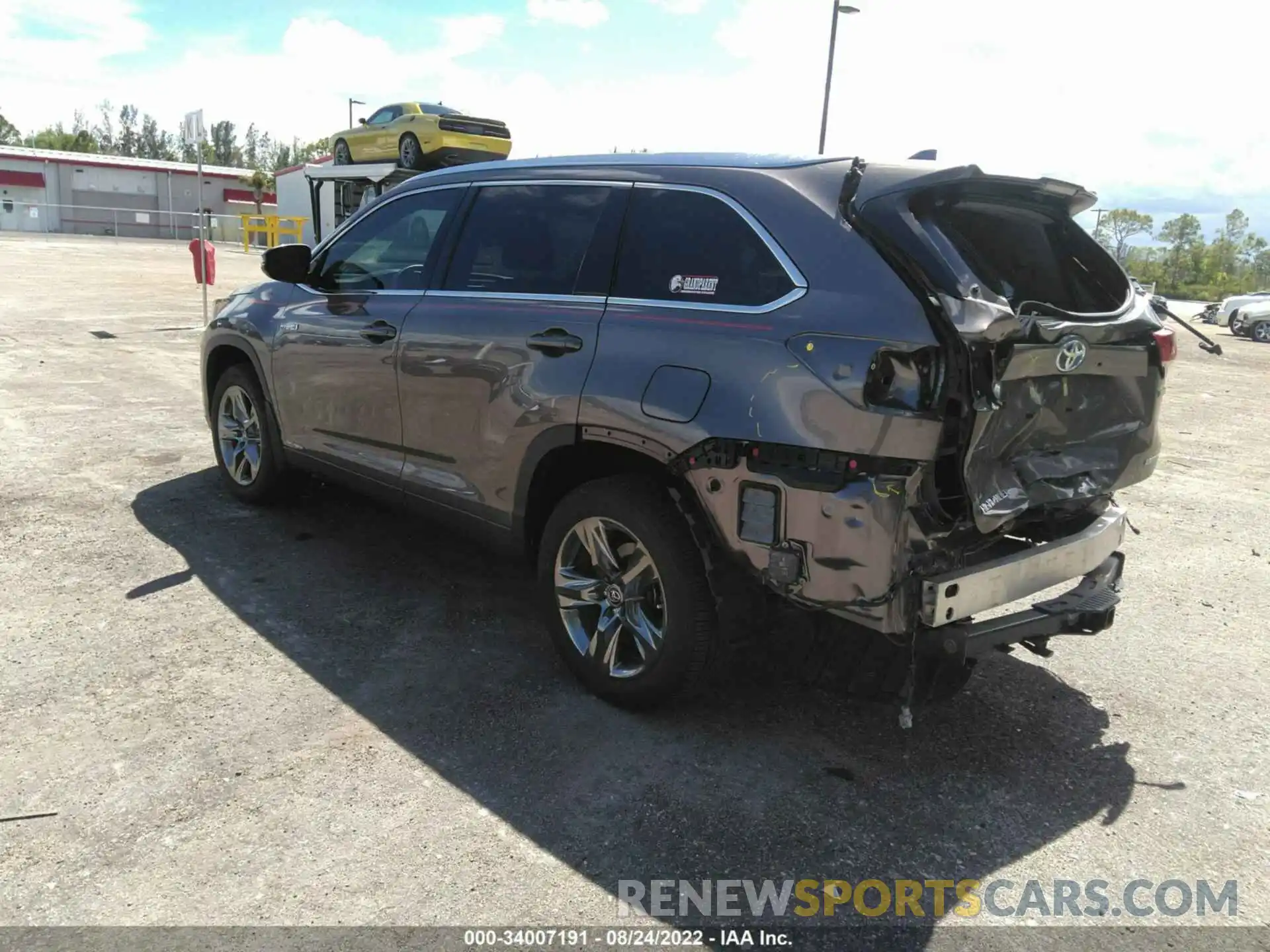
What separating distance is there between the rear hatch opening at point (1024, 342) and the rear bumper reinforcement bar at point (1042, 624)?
24 centimetres

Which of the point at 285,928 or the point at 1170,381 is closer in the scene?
the point at 285,928

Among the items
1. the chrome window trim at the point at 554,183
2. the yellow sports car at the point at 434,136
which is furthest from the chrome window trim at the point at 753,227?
the yellow sports car at the point at 434,136

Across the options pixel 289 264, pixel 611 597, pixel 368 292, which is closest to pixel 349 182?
pixel 289 264

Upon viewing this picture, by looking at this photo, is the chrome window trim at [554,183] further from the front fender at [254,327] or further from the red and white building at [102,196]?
the red and white building at [102,196]

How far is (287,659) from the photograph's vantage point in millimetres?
3809

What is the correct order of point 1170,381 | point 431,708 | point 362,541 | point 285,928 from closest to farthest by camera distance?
point 285,928 < point 431,708 < point 362,541 < point 1170,381

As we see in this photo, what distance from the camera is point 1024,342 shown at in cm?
283

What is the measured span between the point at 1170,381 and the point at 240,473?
12695mm

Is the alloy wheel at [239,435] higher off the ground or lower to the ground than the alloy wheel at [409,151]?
lower

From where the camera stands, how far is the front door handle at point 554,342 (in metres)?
3.49

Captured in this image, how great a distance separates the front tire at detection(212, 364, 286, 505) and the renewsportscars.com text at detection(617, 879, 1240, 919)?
142 inches

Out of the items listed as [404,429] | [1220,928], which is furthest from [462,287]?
[1220,928]

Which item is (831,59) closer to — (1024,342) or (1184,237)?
(1024,342)

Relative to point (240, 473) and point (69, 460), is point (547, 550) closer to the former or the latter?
point (240, 473)
